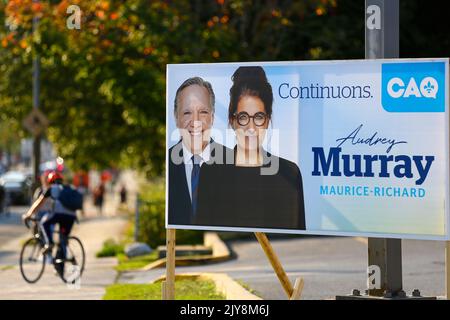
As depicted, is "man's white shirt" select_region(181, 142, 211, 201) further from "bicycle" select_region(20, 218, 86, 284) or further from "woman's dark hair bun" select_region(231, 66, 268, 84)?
"bicycle" select_region(20, 218, 86, 284)

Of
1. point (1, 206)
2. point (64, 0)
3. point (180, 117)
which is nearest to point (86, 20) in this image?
point (64, 0)

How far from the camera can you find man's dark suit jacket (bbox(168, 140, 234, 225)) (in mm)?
9586

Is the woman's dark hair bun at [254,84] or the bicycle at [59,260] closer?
the woman's dark hair bun at [254,84]

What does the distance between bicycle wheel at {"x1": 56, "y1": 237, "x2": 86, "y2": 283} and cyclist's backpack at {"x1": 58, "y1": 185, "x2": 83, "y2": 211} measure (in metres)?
0.81

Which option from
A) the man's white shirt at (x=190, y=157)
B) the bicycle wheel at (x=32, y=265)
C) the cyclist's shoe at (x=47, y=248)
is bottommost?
the bicycle wheel at (x=32, y=265)

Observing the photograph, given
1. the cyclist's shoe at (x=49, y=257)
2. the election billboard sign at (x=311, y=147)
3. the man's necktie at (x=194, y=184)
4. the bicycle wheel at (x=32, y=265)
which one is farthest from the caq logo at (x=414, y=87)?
the bicycle wheel at (x=32, y=265)

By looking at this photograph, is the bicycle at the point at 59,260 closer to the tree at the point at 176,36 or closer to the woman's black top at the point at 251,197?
the woman's black top at the point at 251,197

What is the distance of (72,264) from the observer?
55.1 feet

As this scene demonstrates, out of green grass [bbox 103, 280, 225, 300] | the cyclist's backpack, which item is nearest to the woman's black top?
green grass [bbox 103, 280, 225, 300]

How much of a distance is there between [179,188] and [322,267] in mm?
7639

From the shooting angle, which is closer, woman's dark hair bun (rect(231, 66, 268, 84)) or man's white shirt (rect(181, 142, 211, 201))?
woman's dark hair bun (rect(231, 66, 268, 84))

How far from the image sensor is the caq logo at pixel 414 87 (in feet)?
28.5

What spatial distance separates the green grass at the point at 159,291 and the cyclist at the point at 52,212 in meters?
1.65

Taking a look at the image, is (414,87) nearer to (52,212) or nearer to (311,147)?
(311,147)
